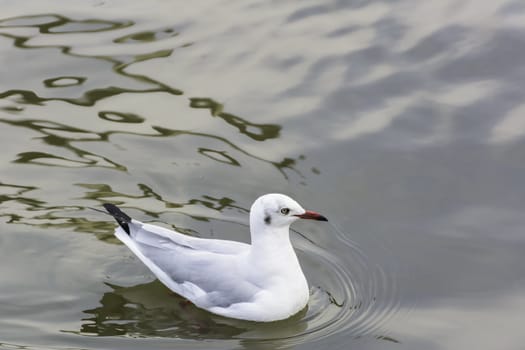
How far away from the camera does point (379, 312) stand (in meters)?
7.65

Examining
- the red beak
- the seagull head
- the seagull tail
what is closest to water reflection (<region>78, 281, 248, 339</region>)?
the seagull tail

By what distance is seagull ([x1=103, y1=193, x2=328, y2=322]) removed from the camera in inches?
294

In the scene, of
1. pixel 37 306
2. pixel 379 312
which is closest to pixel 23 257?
pixel 37 306

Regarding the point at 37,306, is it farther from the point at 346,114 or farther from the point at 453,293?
the point at 346,114

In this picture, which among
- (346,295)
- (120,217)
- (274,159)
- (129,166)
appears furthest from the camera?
(274,159)

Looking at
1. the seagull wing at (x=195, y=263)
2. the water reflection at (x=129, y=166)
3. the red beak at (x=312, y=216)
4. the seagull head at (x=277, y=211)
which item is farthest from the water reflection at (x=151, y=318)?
the red beak at (x=312, y=216)

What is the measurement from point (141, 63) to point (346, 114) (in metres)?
2.31

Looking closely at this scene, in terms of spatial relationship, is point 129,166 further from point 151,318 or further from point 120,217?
point 151,318

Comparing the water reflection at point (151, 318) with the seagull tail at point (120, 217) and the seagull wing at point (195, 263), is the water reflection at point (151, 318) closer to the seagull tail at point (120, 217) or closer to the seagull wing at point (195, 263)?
the seagull wing at point (195, 263)

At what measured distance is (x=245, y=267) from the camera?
7621 millimetres

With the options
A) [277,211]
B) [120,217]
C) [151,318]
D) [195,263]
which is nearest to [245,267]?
[195,263]

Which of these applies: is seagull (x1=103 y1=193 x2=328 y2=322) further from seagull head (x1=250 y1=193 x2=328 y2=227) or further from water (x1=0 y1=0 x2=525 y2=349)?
water (x1=0 y1=0 x2=525 y2=349)

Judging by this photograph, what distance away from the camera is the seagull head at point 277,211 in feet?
24.2

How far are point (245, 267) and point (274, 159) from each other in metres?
2.09
